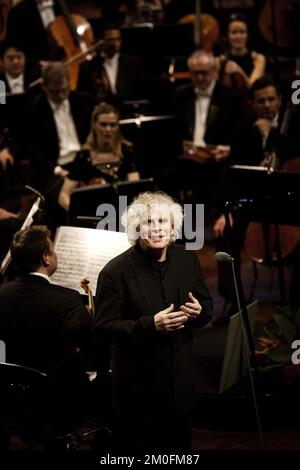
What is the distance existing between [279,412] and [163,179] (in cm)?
264

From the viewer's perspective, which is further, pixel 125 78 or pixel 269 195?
pixel 125 78

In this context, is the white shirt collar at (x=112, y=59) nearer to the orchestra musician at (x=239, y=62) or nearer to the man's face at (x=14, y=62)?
the man's face at (x=14, y=62)

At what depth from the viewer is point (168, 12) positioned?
29.3 ft

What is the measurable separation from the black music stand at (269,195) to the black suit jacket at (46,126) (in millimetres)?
2224

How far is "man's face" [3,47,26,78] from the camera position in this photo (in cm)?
751

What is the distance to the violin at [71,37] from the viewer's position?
7859 millimetres

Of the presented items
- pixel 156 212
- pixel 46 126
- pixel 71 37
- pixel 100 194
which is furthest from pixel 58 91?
pixel 156 212

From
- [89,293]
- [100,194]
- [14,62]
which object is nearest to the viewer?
[89,293]

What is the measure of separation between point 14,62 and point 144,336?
186 inches

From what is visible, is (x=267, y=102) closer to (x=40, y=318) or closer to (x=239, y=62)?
(x=239, y=62)

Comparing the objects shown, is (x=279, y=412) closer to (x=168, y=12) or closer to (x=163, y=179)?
(x=163, y=179)

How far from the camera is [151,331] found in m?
3.30

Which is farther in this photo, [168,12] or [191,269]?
[168,12]
